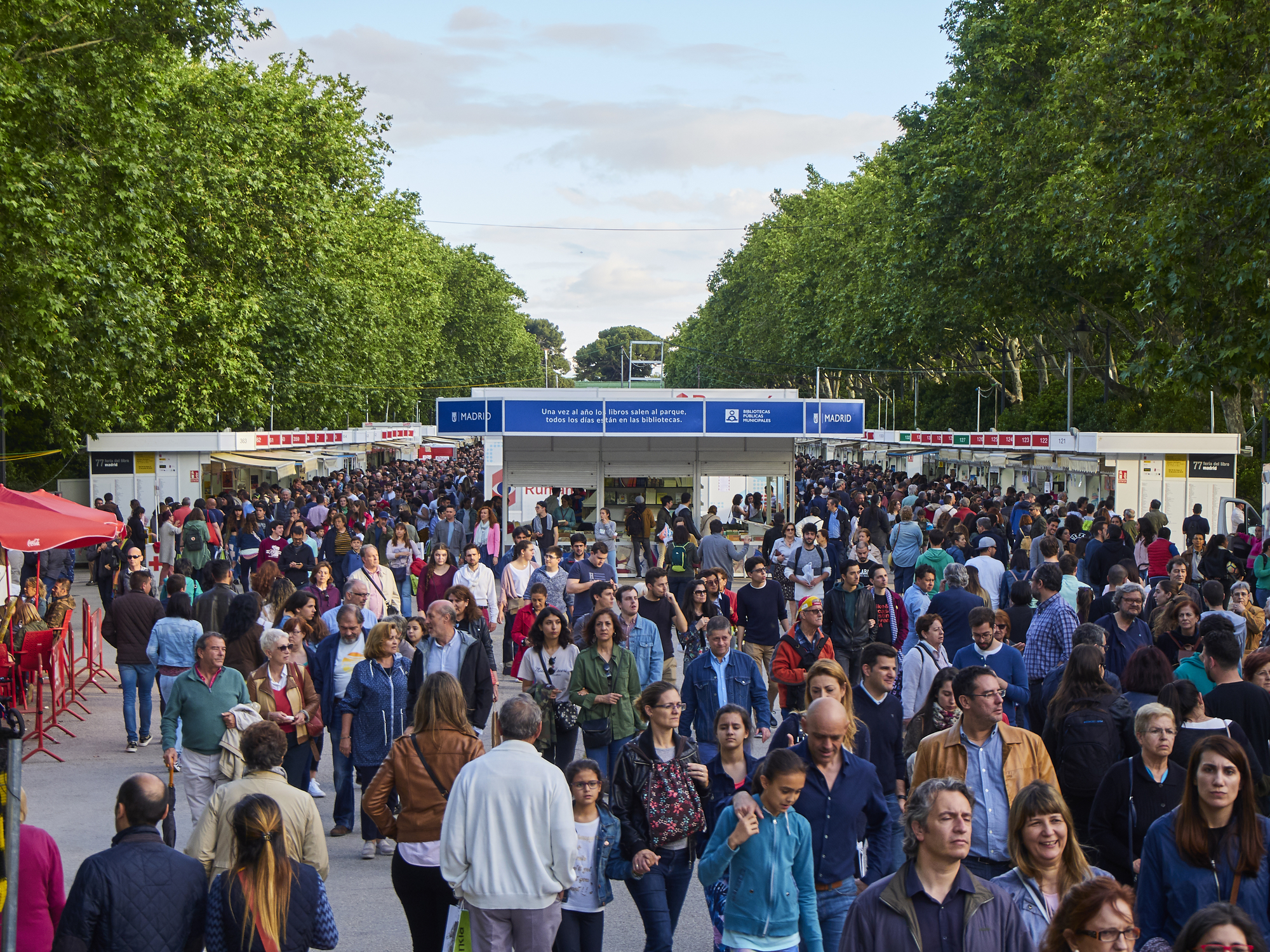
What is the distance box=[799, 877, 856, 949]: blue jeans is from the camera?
17.3 ft

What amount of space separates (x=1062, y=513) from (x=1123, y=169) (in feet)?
18.3

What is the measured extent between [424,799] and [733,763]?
1314 millimetres

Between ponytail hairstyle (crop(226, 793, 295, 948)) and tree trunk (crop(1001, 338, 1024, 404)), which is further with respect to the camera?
tree trunk (crop(1001, 338, 1024, 404))

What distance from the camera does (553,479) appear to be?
81.7ft

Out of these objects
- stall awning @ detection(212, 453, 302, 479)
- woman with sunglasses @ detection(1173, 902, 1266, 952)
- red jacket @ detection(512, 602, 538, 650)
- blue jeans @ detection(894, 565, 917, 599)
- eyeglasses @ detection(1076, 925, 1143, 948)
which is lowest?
blue jeans @ detection(894, 565, 917, 599)

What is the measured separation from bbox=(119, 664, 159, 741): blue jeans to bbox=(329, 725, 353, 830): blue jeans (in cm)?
302

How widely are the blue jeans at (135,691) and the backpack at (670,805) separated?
6.77 m

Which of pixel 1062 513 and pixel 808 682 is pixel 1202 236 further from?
pixel 808 682

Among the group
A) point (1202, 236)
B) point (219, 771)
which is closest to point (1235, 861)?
point (219, 771)

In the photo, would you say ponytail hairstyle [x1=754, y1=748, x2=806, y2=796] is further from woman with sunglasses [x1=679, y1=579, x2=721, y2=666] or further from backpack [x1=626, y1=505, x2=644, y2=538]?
backpack [x1=626, y1=505, x2=644, y2=538]

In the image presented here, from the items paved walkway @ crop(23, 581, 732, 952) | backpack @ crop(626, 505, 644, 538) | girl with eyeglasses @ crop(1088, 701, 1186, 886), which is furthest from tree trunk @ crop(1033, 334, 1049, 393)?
girl with eyeglasses @ crop(1088, 701, 1186, 886)

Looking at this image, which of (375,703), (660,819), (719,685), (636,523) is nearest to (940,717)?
(719,685)

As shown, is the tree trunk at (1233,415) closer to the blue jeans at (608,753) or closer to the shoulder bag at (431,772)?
the blue jeans at (608,753)

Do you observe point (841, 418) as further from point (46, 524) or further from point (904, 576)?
point (46, 524)
